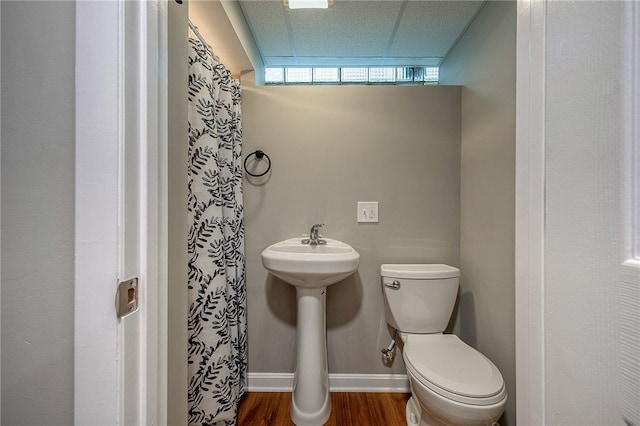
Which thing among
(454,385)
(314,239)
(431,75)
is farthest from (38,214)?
(431,75)

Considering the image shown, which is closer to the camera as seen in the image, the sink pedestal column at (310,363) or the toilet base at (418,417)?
the toilet base at (418,417)

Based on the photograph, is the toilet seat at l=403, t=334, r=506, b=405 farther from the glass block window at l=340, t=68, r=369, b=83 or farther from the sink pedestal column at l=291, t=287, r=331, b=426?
the glass block window at l=340, t=68, r=369, b=83

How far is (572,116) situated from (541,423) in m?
0.50

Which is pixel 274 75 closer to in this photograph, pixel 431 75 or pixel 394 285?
pixel 431 75

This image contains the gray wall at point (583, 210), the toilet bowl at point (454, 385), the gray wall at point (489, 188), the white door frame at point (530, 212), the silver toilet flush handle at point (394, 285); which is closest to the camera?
the gray wall at point (583, 210)

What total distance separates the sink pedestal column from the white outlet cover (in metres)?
0.51

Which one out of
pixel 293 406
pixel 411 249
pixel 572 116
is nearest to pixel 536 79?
pixel 572 116

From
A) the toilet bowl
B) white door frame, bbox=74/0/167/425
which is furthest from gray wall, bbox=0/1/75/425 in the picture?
the toilet bowl

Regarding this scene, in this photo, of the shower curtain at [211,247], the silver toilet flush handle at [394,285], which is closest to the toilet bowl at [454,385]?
the silver toilet flush handle at [394,285]

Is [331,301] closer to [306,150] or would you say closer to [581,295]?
[306,150]

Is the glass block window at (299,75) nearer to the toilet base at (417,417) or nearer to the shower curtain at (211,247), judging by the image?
the shower curtain at (211,247)

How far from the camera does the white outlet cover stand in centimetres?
153

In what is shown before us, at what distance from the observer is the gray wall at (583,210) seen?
0.31m

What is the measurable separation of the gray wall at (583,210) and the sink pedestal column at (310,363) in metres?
0.97
